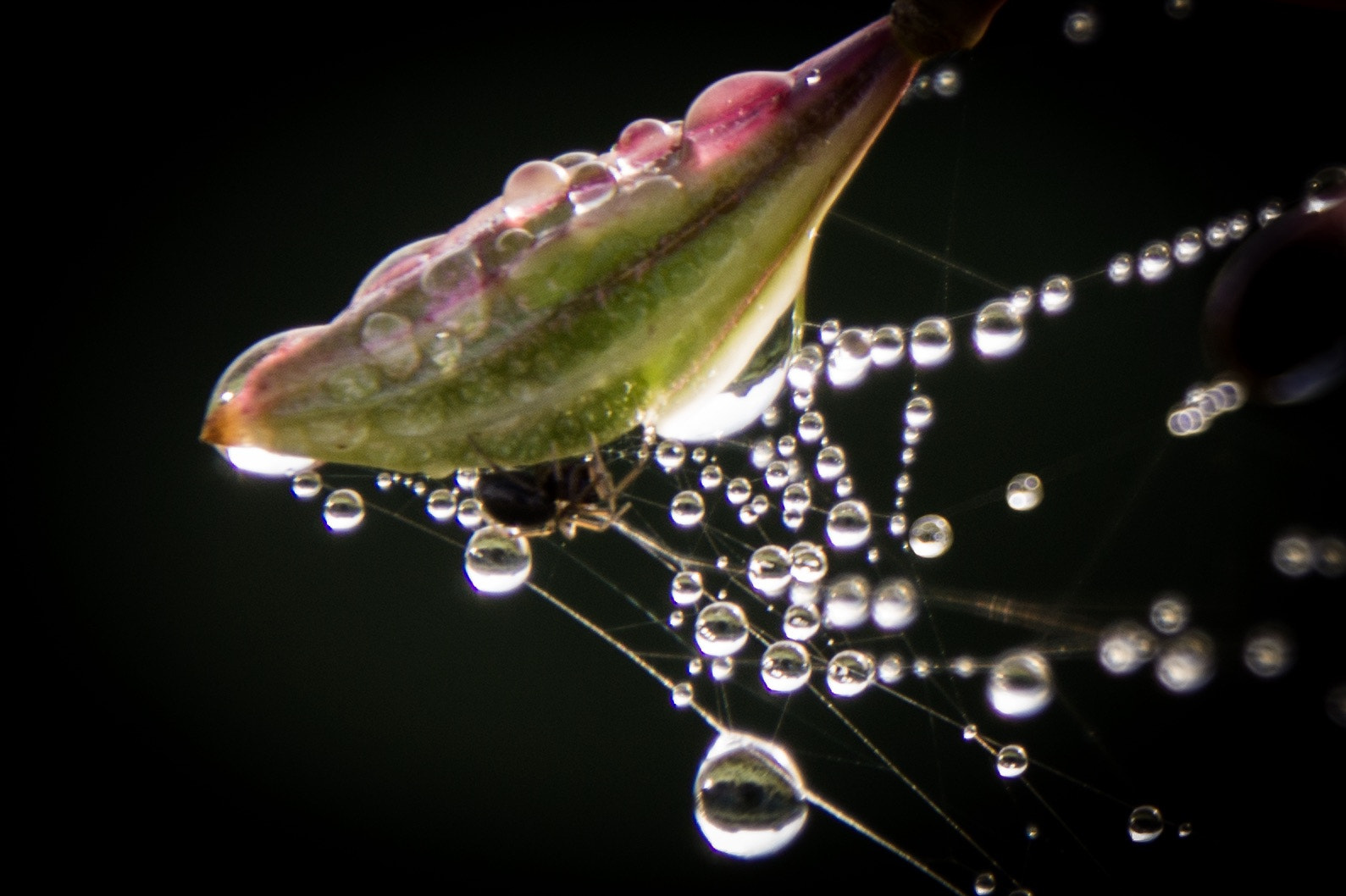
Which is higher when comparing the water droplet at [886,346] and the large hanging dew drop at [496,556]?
the water droplet at [886,346]

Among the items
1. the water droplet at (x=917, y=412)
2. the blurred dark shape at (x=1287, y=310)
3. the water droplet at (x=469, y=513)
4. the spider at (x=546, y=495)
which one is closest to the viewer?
the blurred dark shape at (x=1287, y=310)

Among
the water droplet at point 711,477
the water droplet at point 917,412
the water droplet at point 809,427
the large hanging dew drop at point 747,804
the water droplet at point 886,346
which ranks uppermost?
the water droplet at point 917,412

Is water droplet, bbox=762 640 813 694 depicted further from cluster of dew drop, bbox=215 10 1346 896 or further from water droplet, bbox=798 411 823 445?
water droplet, bbox=798 411 823 445

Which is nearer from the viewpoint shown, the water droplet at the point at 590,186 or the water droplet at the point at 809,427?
the water droplet at the point at 590,186

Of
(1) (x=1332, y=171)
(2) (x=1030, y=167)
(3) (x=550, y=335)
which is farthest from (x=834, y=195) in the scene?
(2) (x=1030, y=167)

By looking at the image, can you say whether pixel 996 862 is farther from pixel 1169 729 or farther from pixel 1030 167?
pixel 1030 167

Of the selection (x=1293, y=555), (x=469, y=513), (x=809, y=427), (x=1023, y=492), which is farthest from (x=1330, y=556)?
(x=469, y=513)

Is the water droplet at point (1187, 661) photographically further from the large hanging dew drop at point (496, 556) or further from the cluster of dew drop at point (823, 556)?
the large hanging dew drop at point (496, 556)

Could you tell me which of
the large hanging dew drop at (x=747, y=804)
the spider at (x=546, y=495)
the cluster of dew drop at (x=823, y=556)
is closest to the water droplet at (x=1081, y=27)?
the cluster of dew drop at (x=823, y=556)
